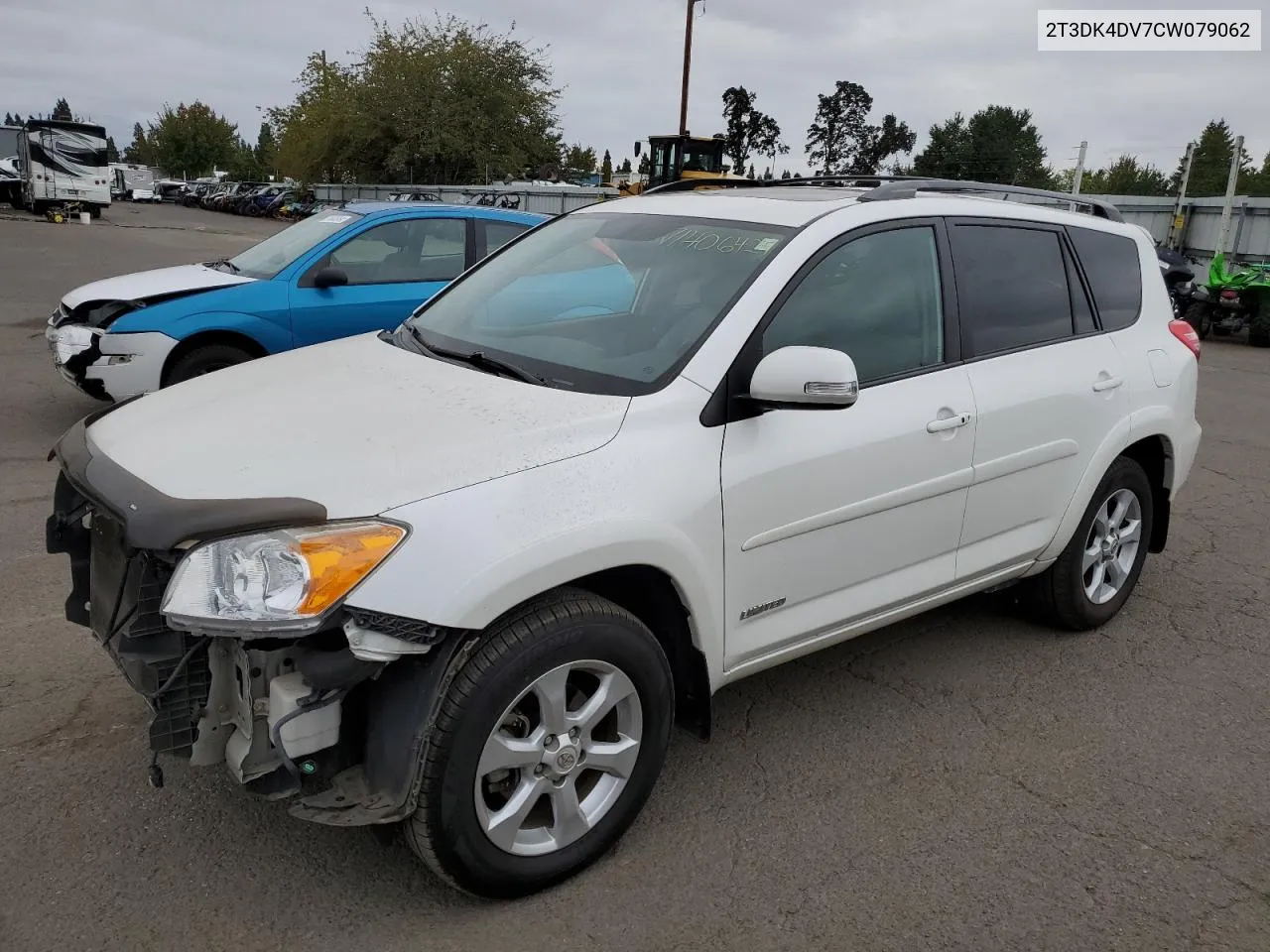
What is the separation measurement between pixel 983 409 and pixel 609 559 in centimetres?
168

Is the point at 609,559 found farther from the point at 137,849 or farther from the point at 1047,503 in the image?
the point at 1047,503

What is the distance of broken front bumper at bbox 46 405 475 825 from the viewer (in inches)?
89.0

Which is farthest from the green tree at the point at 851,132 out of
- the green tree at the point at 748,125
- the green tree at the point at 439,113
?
the green tree at the point at 439,113

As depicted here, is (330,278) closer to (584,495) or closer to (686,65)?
(584,495)

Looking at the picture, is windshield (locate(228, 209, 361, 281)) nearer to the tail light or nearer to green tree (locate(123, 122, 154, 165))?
the tail light

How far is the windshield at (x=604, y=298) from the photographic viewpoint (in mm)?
3039

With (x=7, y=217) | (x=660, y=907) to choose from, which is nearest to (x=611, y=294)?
(x=660, y=907)

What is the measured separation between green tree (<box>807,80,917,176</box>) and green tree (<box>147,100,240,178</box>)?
54881 millimetres

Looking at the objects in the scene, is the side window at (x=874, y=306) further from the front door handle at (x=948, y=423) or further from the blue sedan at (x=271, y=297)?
the blue sedan at (x=271, y=297)

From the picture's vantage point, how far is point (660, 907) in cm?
264

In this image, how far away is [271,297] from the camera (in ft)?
23.0

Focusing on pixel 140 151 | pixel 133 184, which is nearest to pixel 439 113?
pixel 133 184

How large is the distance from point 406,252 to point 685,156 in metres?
25.2

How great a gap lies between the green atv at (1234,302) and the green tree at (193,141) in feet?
312
